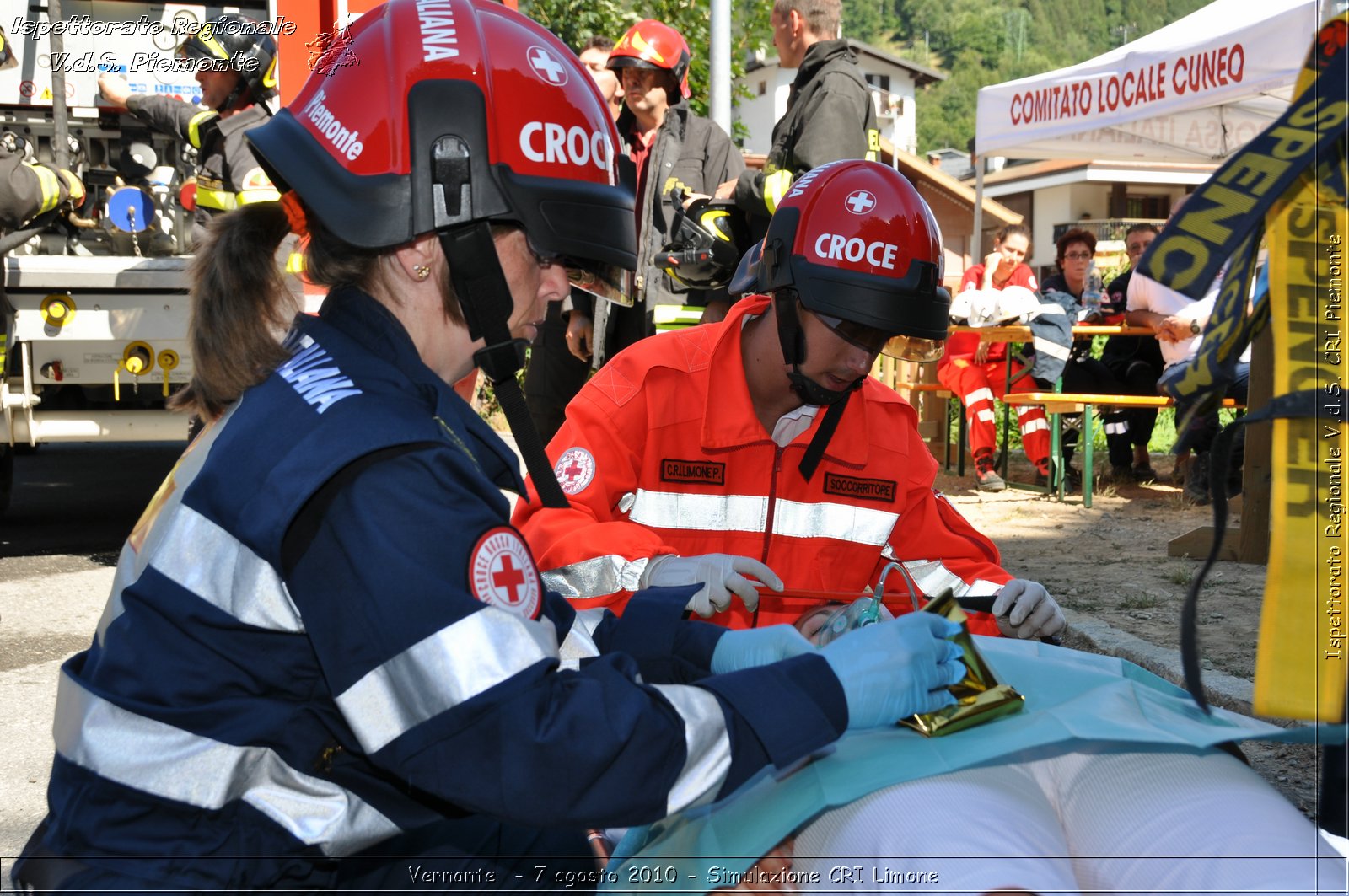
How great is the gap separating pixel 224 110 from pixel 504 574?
5.09 metres

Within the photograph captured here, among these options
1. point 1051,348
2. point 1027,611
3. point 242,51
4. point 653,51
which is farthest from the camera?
point 1051,348

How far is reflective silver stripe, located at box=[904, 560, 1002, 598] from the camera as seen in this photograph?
2.70m

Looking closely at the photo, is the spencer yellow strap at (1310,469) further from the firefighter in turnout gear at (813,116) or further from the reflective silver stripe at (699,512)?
the firefighter in turnout gear at (813,116)

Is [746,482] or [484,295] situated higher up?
[484,295]

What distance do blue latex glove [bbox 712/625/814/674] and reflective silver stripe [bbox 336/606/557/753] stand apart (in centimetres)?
67

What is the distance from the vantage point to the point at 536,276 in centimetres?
174

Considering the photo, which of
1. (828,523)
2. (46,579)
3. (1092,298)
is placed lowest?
(46,579)

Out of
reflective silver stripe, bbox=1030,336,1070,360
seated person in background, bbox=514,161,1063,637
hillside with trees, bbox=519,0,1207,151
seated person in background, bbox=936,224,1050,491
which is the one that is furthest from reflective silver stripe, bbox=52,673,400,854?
hillside with trees, bbox=519,0,1207,151

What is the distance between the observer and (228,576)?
1390mm

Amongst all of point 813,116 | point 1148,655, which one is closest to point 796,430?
point 1148,655

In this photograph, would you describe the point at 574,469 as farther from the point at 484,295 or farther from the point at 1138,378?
the point at 1138,378

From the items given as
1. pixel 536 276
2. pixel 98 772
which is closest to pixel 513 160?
pixel 536 276

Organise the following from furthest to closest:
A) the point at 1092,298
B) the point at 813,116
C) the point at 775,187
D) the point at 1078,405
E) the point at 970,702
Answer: the point at 1092,298, the point at 1078,405, the point at 813,116, the point at 775,187, the point at 970,702

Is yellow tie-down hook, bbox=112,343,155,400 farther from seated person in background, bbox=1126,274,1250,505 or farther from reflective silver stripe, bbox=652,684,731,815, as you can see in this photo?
seated person in background, bbox=1126,274,1250,505
